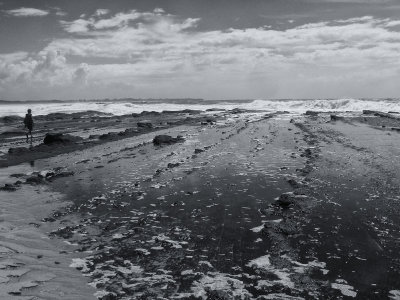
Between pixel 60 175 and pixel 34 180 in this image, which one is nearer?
pixel 34 180

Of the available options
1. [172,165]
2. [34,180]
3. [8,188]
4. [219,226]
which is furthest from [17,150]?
[219,226]

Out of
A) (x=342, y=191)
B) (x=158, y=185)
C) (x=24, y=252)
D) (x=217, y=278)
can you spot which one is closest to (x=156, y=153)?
(x=158, y=185)

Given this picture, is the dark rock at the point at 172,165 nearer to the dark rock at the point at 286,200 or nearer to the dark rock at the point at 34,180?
the dark rock at the point at 34,180

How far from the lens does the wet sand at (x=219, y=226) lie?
269 inches

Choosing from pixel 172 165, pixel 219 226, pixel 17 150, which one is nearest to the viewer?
pixel 219 226

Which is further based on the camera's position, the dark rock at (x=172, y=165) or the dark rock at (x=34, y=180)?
the dark rock at (x=172, y=165)

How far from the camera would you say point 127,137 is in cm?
3222

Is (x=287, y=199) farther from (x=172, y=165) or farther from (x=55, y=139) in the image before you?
(x=55, y=139)

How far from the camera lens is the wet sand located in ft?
22.4

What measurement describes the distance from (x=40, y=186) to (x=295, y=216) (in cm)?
1028

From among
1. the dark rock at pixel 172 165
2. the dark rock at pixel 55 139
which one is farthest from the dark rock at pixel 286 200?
the dark rock at pixel 55 139

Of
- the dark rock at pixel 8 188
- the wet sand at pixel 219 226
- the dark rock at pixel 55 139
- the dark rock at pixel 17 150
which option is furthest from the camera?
the dark rock at pixel 55 139

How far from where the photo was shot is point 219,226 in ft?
32.4

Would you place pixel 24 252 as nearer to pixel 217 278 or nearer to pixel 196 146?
pixel 217 278
